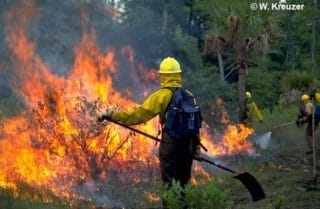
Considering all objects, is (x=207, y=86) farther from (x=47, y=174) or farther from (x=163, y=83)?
(x=163, y=83)

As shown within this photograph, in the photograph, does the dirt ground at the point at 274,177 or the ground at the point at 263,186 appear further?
the dirt ground at the point at 274,177

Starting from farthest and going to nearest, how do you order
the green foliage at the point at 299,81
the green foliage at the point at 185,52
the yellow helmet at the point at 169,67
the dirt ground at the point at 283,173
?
1. the green foliage at the point at 299,81
2. the green foliage at the point at 185,52
3. the dirt ground at the point at 283,173
4. the yellow helmet at the point at 169,67

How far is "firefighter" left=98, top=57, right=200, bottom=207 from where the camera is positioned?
19.2 ft

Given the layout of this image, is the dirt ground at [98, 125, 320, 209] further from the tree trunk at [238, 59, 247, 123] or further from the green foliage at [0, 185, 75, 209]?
the green foliage at [0, 185, 75, 209]

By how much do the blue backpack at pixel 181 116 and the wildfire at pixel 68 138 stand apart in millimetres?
2628

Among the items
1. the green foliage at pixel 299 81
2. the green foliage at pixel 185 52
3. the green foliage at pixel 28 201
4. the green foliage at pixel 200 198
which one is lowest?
the green foliage at pixel 28 201

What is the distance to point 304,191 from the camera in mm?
7973

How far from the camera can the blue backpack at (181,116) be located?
19.0ft

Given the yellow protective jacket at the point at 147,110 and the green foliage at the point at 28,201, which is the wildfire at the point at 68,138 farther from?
the yellow protective jacket at the point at 147,110

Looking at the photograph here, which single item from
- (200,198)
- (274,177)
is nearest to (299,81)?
(274,177)

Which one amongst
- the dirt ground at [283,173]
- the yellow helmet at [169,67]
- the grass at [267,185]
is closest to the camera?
the yellow helmet at [169,67]

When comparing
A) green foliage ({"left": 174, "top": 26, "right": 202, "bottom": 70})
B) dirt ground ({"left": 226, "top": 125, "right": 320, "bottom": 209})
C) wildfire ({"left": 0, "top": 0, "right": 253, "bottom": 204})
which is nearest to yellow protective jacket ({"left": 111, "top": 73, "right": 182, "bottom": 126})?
dirt ground ({"left": 226, "top": 125, "right": 320, "bottom": 209})

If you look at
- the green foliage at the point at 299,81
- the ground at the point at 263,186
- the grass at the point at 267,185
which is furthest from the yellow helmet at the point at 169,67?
the green foliage at the point at 299,81

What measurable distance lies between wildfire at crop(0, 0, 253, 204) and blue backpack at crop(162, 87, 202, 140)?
8.62ft
